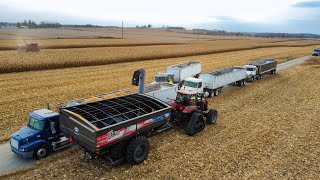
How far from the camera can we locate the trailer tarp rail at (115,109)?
11875 millimetres

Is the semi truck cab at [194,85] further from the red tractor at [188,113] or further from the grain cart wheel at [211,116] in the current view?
the red tractor at [188,113]

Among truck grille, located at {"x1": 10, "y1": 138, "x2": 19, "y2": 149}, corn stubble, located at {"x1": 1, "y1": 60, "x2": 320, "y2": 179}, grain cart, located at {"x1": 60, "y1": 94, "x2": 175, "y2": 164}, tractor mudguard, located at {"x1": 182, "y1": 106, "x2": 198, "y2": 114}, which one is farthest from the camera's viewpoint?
tractor mudguard, located at {"x1": 182, "y1": 106, "x2": 198, "y2": 114}

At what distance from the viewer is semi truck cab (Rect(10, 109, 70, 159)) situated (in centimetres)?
1170

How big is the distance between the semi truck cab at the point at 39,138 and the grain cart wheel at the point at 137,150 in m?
3.60

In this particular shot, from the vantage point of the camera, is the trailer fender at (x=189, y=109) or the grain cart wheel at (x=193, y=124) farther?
the trailer fender at (x=189, y=109)

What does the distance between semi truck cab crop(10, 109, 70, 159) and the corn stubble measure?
0.55m

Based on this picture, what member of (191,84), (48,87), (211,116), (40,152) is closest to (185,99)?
(211,116)

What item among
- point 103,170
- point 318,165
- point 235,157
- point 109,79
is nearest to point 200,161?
point 235,157

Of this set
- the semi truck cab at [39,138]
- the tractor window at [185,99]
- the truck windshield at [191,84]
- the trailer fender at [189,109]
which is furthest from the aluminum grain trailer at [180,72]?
the semi truck cab at [39,138]

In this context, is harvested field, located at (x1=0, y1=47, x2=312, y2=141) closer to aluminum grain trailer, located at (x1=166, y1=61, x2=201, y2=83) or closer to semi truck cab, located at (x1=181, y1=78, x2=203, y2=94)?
aluminum grain trailer, located at (x1=166, y1=61, x2=201, y2=83)

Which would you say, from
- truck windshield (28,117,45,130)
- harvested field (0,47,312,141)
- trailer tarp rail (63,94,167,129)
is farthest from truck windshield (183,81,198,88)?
truck windshield (28,117,45,130)

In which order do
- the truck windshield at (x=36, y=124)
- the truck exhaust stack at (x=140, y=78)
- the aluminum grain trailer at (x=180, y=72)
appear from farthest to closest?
the aluminum grain trailer at (x=180, y=72)
the truck exhaust stack at (x=140, y=78)
the truck windshield at (x=36, y=124)

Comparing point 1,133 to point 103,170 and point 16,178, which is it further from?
point 103,170

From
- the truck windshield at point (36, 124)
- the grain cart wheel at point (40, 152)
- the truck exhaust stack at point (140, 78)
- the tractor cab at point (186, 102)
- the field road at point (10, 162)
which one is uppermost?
the truck exhaust stack at point (140, 78)
